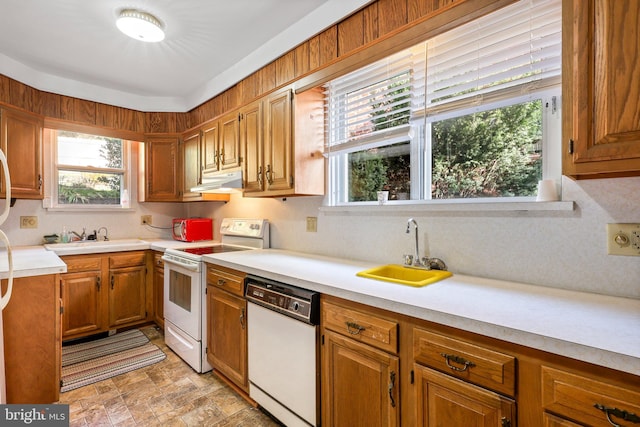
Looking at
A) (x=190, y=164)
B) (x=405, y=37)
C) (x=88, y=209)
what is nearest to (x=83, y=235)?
(x=88, y=209)

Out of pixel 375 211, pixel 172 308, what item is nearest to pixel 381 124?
pixel 375 211

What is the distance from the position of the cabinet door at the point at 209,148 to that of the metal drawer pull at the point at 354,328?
2.14m

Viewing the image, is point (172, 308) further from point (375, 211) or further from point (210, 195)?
point (375, 211)

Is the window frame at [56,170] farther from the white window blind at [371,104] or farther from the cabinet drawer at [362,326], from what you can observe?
the cabinet drawer at [362,326]

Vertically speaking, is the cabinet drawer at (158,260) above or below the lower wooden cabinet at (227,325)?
above

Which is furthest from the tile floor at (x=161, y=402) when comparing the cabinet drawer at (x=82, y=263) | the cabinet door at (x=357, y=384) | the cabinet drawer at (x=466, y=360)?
the cabinet drawer at (x=466, y=360)

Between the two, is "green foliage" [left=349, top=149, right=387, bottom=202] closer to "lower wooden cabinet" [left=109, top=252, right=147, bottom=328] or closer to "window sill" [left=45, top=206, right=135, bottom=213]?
"lower wooden cabinet" [left=109, top=252, right=147, bottom=328]

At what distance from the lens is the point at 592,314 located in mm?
1007

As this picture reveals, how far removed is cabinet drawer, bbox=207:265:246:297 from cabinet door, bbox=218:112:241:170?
948mm

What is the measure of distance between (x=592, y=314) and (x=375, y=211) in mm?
1174

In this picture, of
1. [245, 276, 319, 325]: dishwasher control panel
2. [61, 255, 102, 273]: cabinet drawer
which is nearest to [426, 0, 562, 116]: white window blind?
[245, 276, 319, 325]: dishwasher control panel

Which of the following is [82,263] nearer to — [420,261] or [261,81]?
[261,81]

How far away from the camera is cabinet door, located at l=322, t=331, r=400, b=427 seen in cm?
123

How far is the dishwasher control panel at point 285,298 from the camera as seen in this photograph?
1.51 meters
